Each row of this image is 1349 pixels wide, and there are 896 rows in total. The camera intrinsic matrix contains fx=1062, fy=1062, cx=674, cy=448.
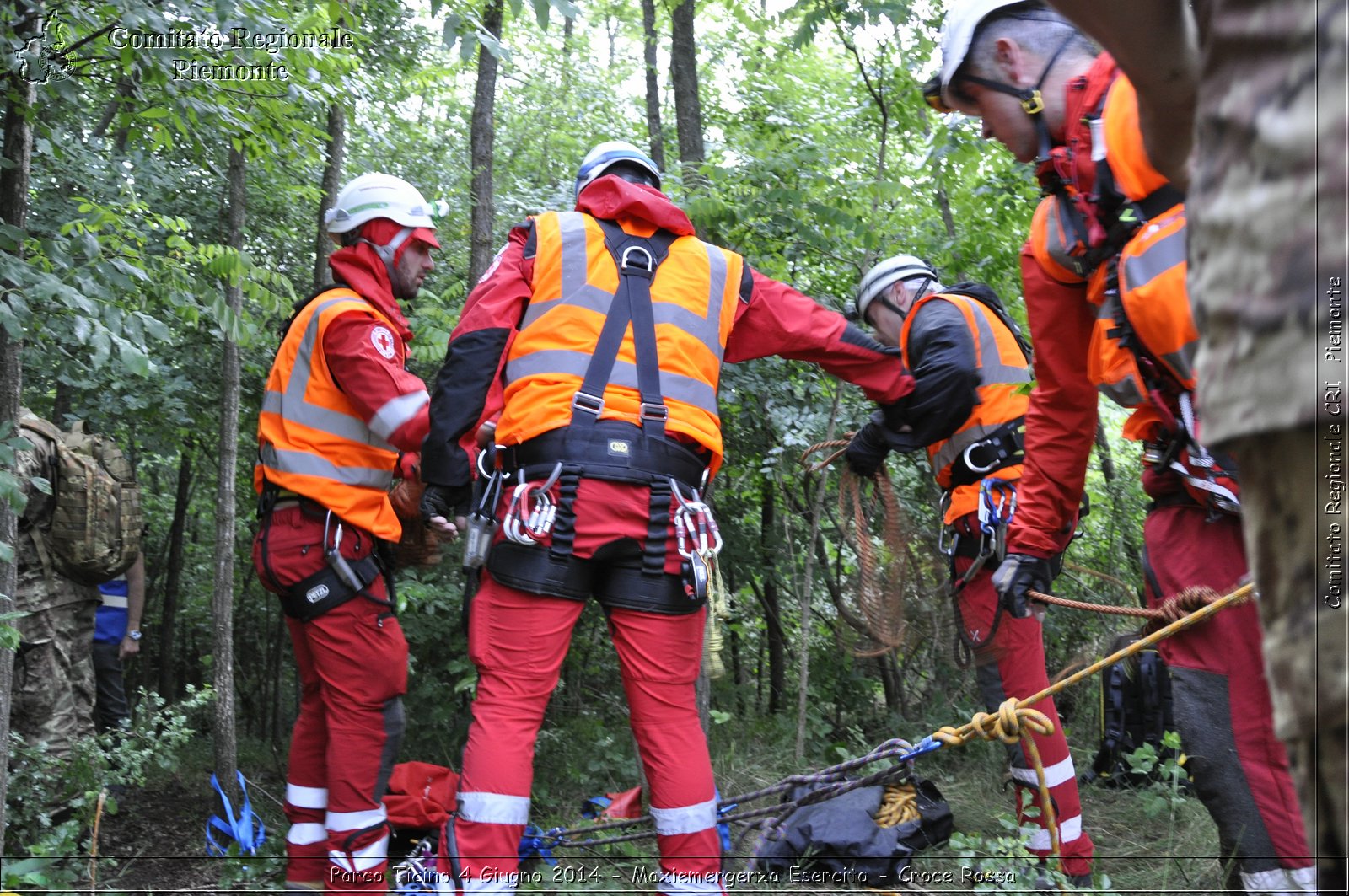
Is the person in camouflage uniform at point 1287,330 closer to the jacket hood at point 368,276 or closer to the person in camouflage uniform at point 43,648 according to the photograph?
the jacket hood at point 368,276

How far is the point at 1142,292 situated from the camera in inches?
90.4

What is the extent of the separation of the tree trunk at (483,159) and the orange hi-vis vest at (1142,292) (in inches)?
162

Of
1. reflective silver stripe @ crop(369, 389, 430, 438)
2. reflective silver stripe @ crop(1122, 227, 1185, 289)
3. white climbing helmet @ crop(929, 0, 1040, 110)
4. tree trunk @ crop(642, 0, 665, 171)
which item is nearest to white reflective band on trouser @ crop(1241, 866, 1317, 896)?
reflective silver stripe @ crop(1122, 227, 1185, 289)

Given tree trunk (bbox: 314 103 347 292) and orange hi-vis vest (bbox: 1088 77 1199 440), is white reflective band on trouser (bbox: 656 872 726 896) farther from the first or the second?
tree trunk (bbox: 314 103 347 292)

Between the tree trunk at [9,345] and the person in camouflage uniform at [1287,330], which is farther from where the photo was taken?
the tree trunk at [9,345]

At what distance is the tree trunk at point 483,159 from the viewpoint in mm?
6047

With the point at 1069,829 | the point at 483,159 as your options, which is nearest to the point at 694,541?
the point at 1069,829

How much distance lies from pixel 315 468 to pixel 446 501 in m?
0.67

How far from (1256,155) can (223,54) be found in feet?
15.2

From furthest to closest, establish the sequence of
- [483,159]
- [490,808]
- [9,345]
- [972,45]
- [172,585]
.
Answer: [172,585] → [483,159] → [9,345] → [490,808] → [972,45]

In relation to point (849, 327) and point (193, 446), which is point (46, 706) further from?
point (849, 327)

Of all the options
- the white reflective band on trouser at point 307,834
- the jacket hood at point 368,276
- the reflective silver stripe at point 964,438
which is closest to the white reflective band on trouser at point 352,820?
the white reflective band on trouser at point 307,834

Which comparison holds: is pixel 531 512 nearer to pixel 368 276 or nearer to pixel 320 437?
pixel 320 437

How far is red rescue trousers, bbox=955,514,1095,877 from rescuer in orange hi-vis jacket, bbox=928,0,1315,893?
1.29 m
